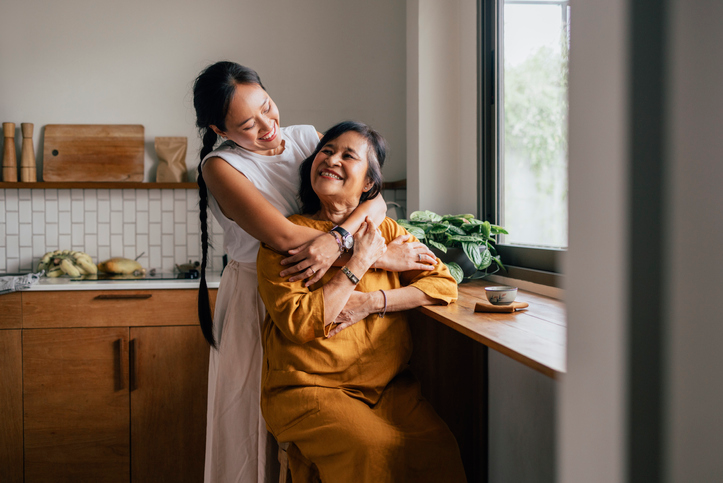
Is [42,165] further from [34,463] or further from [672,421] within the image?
[672,421]

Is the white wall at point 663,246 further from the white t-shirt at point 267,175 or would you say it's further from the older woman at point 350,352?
the white t-shirt at point 267,175

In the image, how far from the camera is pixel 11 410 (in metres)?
2.27

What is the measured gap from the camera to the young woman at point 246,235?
129 cm

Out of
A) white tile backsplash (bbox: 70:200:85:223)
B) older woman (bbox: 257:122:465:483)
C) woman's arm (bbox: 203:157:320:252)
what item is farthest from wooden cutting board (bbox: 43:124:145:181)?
older woman (bbox: 257:122:465:483)

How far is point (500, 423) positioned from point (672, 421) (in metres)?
1.48

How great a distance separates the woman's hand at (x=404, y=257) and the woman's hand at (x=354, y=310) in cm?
10

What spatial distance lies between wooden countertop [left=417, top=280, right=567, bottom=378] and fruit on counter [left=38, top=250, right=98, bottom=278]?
213 centimetres

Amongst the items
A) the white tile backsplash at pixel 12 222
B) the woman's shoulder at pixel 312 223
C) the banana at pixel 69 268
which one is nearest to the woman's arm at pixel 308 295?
the woman's shoulder at pixel 312 223

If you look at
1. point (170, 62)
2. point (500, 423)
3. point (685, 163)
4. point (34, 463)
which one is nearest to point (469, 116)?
point (500, 423)

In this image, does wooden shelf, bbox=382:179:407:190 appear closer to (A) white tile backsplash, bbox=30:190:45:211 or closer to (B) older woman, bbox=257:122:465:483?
(B) older woman, bbox=257:122:465:483

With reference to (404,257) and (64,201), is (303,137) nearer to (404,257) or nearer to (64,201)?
(404,257)

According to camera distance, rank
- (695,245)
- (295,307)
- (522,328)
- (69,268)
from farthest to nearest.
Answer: (69,268), (295,307), (522,328), (695,245)

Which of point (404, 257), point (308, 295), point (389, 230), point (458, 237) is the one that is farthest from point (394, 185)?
point (308, 295)

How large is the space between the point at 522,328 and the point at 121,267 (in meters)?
2.32
